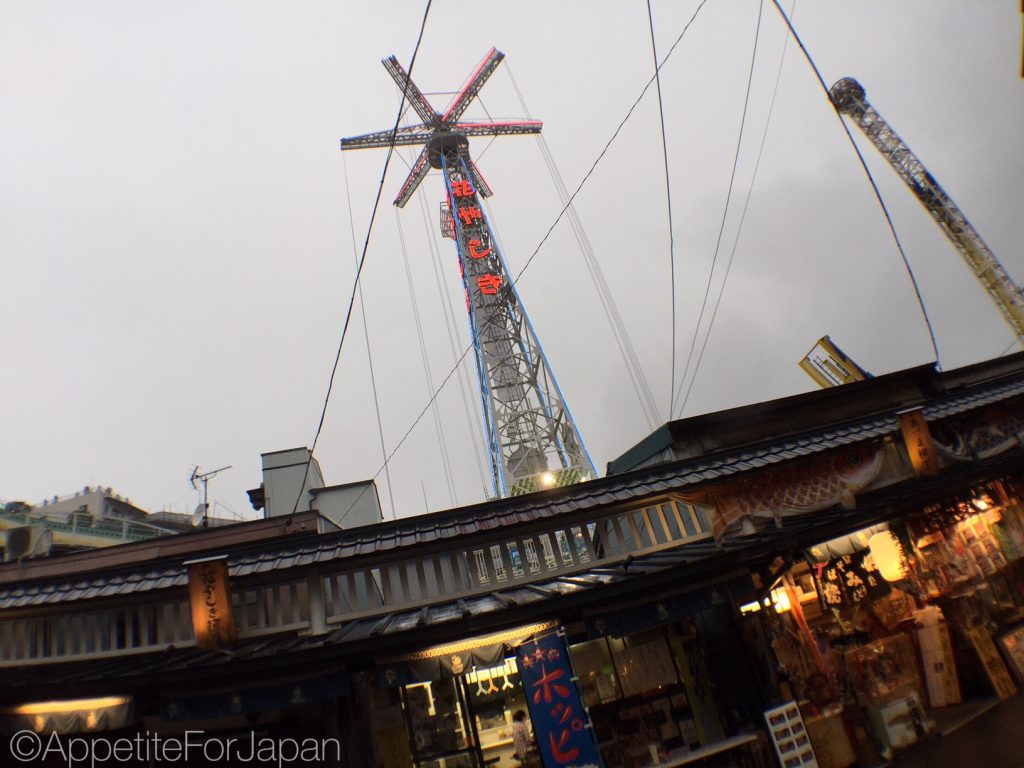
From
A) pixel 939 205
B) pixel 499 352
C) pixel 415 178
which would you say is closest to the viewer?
pixel 499 352

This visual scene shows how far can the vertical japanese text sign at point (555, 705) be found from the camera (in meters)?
8.14

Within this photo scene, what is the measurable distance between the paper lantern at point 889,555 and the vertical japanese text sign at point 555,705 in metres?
7.65

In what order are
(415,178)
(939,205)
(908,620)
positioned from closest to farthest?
(908,620) → (415,178) → (939,205)

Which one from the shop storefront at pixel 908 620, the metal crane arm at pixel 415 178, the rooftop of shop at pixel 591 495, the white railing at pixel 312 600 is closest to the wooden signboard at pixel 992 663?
the shop storefront at pixel 908 620

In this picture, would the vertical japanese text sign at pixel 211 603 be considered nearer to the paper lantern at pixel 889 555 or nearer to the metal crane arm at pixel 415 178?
the paper lantern at pixel 889 555

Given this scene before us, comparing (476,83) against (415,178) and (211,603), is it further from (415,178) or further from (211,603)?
(211,603)

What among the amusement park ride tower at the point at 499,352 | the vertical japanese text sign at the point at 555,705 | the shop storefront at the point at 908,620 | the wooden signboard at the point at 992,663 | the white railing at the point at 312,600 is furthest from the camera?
the amusement park ride tower at the point at 499,352

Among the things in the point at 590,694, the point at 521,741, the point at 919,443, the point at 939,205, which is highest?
the point at 939,205

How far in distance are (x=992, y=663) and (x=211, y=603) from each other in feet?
50.0

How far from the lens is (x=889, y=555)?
11.5 metres

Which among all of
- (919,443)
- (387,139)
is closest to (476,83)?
(387,139)

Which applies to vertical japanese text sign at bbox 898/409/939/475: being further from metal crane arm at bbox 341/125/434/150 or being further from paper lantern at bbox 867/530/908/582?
metal crane arm at bbox 341/125/434/150

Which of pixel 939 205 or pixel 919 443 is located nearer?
pixel 919 443

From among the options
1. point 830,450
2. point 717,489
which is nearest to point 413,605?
point 717,489
